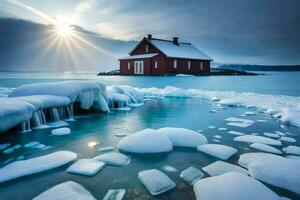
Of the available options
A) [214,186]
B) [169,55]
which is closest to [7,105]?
[214,186]

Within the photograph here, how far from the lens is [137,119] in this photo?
756 cm

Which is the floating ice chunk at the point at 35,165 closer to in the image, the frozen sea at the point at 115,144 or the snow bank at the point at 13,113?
the frozen sea at the point at 115,144

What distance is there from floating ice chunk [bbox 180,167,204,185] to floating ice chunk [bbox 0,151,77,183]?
1934mm

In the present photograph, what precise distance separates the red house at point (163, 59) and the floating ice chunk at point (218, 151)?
977 inches

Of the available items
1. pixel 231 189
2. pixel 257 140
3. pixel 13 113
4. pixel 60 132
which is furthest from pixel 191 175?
pixel 13 113

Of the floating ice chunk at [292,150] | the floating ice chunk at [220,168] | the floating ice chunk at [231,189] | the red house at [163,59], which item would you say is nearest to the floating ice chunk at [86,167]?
the floating ice chunk at [231,189]

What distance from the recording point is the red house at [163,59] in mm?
29156

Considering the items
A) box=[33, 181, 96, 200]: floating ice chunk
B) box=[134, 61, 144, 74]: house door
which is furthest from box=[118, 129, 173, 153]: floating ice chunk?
box=[134, 61, 144, 74]: house door

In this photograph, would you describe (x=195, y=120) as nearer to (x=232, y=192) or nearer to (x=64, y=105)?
(x=64, y=105)

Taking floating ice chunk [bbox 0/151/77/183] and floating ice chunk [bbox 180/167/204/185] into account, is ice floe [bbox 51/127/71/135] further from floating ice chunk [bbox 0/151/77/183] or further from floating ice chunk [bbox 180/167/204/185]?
floating ice chunk [bbox 180/167/204/185]

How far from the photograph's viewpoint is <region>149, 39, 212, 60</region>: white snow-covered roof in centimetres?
2969

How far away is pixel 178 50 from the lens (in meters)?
32.1

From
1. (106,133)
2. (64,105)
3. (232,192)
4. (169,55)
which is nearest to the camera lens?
(232,192)

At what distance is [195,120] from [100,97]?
389 centimetres
